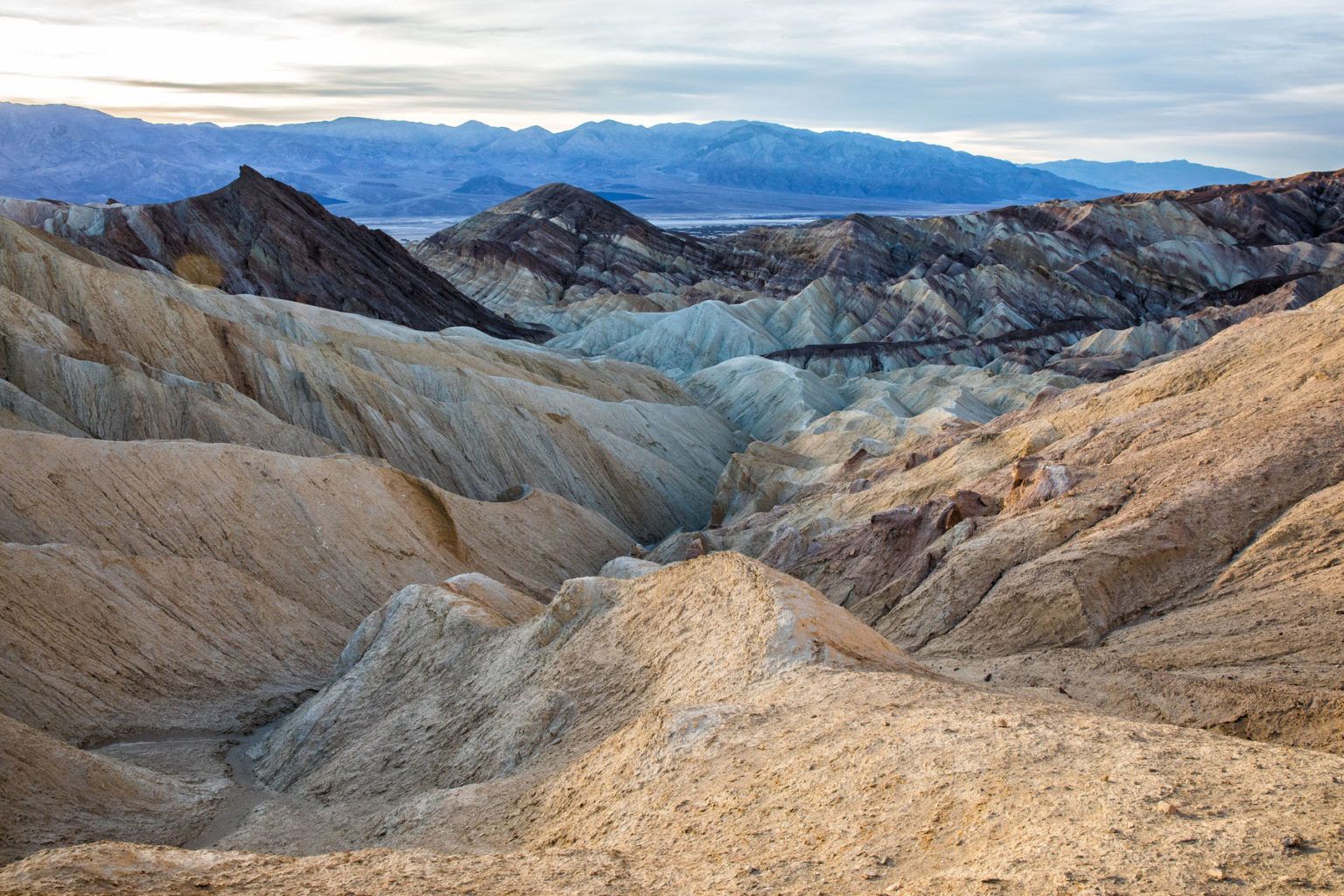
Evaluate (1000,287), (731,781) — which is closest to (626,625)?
(731,781)

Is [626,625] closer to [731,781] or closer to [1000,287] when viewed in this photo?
[731,781]

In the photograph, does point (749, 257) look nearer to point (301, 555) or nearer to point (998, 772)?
point (301, 555)

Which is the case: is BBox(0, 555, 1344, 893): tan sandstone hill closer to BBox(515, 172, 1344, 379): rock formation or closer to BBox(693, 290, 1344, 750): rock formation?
BBox(693, 290, 1344, 750): rock formation

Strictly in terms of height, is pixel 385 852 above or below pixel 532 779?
above

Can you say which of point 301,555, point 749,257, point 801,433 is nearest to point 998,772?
point 301,555

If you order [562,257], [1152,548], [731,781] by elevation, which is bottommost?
[731,781]


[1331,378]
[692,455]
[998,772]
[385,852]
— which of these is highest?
[1331,378]

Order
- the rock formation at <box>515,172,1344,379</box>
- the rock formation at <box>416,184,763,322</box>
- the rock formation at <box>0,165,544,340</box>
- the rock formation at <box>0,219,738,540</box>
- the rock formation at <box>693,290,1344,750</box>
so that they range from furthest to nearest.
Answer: the rock formation at <box>416,184,763,322</box>, the rock formation at <box>515,172,1344,379</box>, the rock formation at <box>0,165,544,340</box>, the rock formation at <box>0,219,738,540</box>, the rock formation at <box>693,290,1344,750</box>

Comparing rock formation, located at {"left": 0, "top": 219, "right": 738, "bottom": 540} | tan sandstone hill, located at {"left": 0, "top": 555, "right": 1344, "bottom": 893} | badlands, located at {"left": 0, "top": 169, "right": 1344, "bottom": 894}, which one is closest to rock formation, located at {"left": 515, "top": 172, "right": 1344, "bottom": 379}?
badlands, located at {"left": 0, "top": 169, "right": 1344, "bottom": 894}
